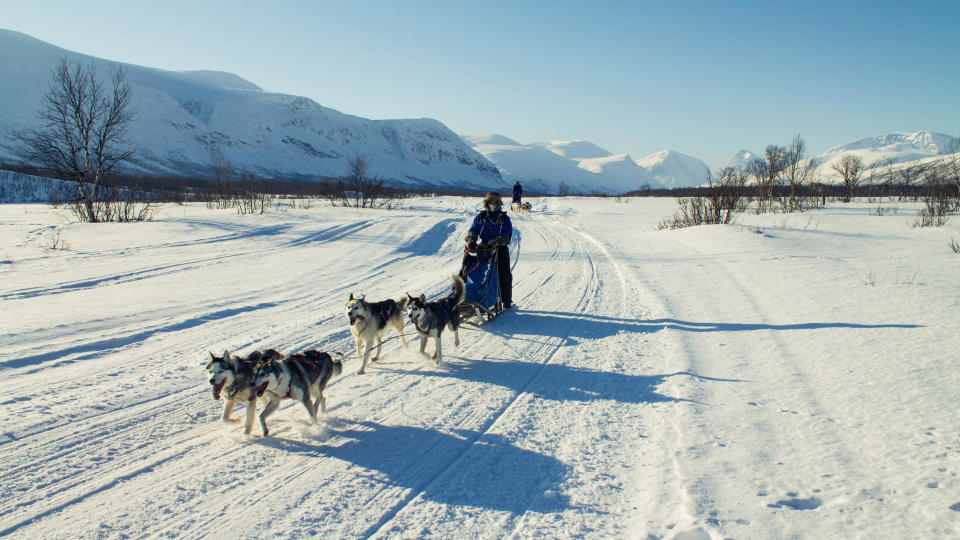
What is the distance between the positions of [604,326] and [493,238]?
7.33 feet

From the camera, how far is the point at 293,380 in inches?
151

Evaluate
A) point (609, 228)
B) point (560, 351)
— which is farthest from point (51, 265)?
point (609, 228)

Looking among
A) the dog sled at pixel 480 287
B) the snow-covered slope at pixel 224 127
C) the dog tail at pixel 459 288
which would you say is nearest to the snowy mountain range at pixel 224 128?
the snow-covered slope at pixel 224 127

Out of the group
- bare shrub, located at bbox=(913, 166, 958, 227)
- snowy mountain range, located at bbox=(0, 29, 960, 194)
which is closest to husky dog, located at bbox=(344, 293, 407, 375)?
bare shrub, located at bbox=(913, 166, 958, 227)

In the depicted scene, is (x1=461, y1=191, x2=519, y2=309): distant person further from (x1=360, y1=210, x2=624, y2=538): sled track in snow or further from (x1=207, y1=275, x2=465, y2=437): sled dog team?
(x1=207, y1=275, x2=465, y2=437): sled dog team

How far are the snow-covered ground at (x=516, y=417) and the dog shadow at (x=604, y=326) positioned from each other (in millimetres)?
60

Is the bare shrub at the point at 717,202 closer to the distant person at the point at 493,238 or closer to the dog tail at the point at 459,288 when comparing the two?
the distant person at the point at 493,238

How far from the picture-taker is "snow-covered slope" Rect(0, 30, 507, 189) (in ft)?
393

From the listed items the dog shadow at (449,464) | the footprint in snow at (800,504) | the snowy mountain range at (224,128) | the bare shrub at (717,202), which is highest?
the snowy mountain range at (224,128)

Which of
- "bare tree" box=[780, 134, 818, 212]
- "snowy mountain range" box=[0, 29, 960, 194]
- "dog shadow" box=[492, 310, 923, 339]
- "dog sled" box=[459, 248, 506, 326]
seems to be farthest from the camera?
"snowy mountain range" box=[0, 29, 960, 194]

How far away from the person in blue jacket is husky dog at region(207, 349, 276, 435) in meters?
4.11

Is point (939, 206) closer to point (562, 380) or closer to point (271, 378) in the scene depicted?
point (562, 380)

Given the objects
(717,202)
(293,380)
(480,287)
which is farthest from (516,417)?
(717,202)

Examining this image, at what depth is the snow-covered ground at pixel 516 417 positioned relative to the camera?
2871 millimetres
